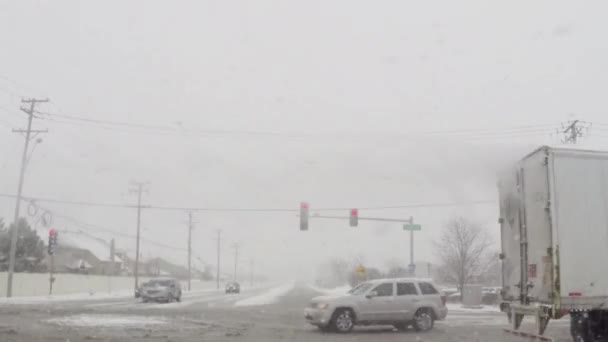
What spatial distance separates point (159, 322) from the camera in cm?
2031

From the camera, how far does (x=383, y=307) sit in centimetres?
1825

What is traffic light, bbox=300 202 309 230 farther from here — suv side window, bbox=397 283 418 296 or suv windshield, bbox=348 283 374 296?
suv side window, bbox=397 283 418 296

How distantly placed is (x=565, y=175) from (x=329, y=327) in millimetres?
9299

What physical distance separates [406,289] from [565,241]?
880 cm

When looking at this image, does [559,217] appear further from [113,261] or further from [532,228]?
[113,261]

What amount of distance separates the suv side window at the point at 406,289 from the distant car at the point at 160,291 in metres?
25.2

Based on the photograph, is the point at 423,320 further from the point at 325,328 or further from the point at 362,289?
the point at 325,328

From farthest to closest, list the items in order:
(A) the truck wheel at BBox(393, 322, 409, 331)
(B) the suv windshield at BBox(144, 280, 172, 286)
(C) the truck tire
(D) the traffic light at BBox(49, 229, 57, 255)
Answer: (D) the traffic light at BBox(49, 229, 57, 255) → (B) the suv windshield at BBox(144, 280, 172, 286) → (A) the truck wheel at BBox(393, 322, 409, 331) → (C) the truck tire

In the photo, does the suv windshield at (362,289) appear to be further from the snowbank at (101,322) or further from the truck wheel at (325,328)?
the snowbank at (101,322)

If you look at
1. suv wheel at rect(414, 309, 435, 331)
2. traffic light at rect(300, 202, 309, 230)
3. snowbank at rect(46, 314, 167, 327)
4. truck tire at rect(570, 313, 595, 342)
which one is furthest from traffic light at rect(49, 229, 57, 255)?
truck tire at rect(570, 313, 595, 342)

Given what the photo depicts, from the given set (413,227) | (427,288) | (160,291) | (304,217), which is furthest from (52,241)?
(427,288)

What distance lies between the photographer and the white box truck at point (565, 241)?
408 inches

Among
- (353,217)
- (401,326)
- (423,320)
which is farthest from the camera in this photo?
(353,217)

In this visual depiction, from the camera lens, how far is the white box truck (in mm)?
10375
